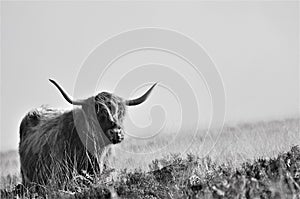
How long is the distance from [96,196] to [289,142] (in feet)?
14.5

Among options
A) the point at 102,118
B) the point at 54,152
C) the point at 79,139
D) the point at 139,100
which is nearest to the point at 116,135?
the point at 102,118

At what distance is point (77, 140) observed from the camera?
8844 mm

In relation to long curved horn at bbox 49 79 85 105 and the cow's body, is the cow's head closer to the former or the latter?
long curved horn at bbox 49 79 85 105

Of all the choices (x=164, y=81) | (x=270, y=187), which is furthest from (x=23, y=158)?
(x=270, y=187)

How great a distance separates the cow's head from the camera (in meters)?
8.04

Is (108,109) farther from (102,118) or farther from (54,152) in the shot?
(54,152)

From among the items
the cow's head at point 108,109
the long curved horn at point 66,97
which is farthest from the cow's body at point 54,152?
the cow's head at point 108,109

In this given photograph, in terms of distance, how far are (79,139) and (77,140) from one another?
5 cm

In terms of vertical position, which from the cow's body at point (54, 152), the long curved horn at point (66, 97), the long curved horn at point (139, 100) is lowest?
the cow's body at point (54, 152)

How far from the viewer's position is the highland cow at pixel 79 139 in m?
8.41

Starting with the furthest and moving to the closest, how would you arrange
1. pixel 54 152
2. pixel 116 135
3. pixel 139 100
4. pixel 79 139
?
pixel 139 100 → pixel 54 152 → pixel 79 139 → pixel 116 135

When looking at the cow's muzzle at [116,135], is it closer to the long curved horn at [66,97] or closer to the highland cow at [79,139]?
the highland cow at [79,139]

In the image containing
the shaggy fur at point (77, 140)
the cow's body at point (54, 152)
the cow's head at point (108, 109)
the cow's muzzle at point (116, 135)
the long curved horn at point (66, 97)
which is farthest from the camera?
the long curved horn at point (66, 97)

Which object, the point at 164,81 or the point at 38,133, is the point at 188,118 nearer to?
the point at 164,81
